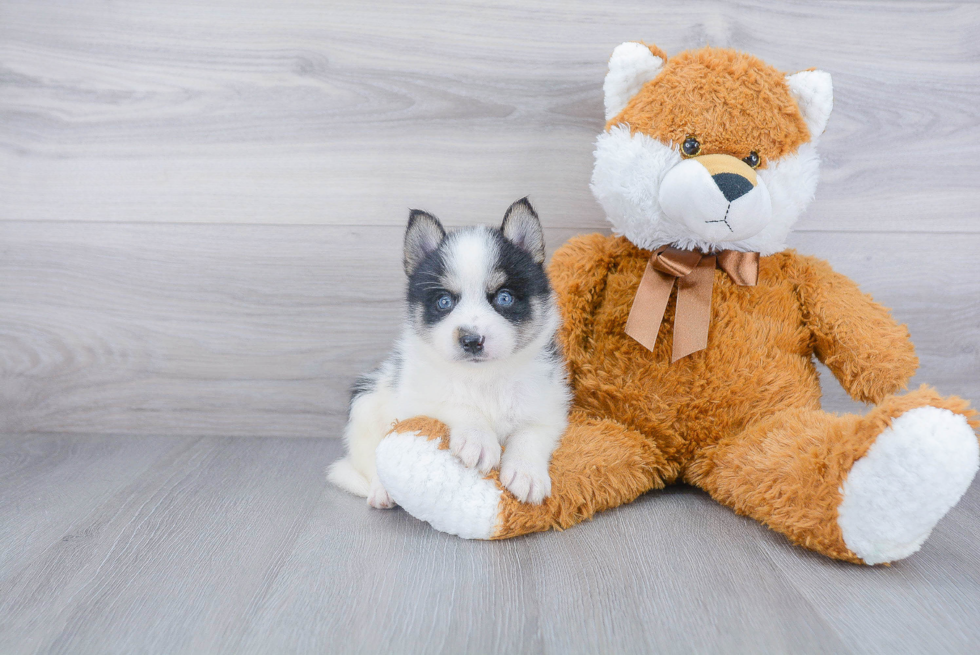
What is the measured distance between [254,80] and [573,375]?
1.05 meters

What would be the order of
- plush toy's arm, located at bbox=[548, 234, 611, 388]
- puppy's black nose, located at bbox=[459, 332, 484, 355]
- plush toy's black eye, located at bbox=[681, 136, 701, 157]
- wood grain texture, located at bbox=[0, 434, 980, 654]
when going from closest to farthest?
1. wood grain texture, located at bbox=[0, 434, 980, 654]
2. puppy's black nose, located at bbox=[459, 332, 484, 355]
3. plush toy's black eye, located at bbox=[681, 136, 701, 157]
4. plush toy's arm, located at bbox=[548, 234, 611, 388]

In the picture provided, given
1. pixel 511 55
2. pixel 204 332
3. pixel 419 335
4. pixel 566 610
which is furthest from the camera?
pixel 204 332

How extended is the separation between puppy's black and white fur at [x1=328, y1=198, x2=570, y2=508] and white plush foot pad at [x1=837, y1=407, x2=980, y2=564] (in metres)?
0.48

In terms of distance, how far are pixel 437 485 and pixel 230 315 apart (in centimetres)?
88

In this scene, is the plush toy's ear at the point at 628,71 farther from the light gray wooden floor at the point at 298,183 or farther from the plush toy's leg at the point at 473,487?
the plush toy's leg at the point at 473,487

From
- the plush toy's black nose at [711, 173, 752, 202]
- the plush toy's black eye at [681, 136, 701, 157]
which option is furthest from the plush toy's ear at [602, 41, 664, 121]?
the plush toy's black nose at [711, 173, 752, 202]

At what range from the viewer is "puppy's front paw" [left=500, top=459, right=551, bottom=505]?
43.9 inches

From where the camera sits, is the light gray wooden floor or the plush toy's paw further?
the light gray wooden floor

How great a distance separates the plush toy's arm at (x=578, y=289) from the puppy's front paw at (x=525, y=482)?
11.5 inches

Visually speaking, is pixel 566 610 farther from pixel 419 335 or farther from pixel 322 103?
pixel 322 103

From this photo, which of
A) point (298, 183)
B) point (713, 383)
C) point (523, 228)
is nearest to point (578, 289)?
point (523, 228)

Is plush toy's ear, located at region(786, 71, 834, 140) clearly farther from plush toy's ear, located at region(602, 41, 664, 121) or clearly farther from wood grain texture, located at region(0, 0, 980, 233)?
wood grain texture, located at region(0, 0, 980, 233)

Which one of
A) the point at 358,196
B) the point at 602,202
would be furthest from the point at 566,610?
the point at 358,196

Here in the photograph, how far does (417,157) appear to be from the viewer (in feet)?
5.35
